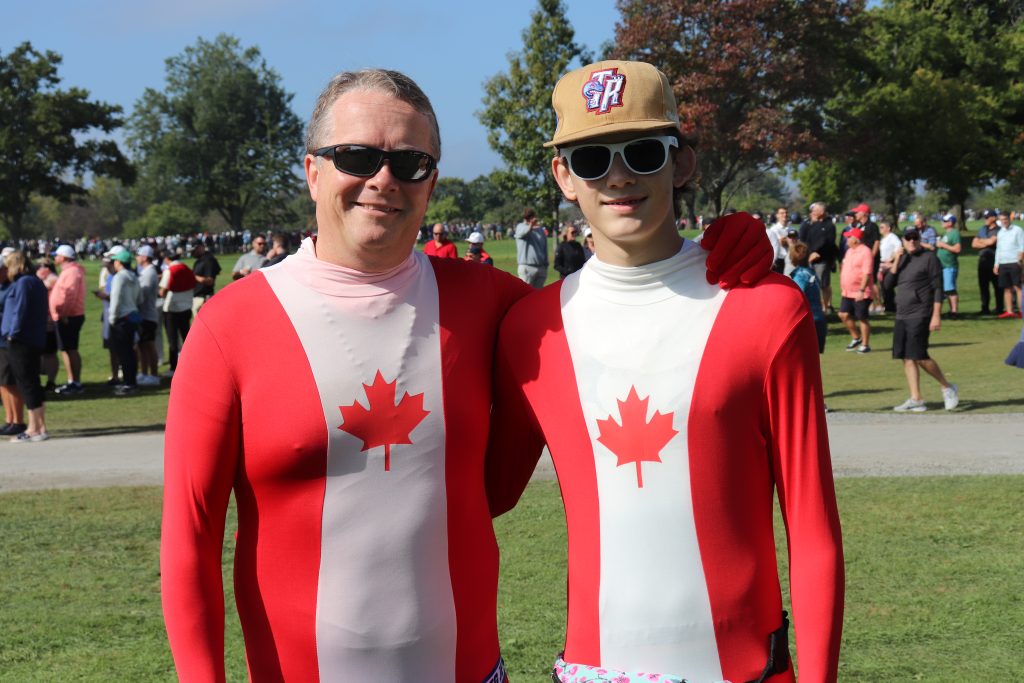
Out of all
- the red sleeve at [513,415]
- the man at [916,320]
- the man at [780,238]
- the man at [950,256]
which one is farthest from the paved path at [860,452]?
the man at [950,256]

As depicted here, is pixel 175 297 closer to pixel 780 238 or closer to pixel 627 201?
pixel 780 238

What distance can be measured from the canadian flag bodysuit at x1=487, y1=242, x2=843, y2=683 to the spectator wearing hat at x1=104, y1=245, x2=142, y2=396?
46.4 feet

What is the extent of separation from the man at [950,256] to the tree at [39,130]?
45.1m

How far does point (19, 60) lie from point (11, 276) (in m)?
49.3

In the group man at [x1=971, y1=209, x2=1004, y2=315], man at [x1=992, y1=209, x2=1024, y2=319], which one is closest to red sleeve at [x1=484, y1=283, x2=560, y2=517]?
man at [x1=992, y1=209, x2=1024, y2=319]

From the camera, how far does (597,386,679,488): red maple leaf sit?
9.10 ft

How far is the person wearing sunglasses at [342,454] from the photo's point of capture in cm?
266

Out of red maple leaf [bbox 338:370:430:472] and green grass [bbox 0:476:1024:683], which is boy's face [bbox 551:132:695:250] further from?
green grass [bbox 0:476:1024:683]

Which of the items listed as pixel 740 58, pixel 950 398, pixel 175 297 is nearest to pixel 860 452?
pixel 950 398

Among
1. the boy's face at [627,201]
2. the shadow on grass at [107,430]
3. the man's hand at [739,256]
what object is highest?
the boy's face at [627,201]

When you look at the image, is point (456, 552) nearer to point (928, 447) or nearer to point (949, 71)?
point (928, 447)

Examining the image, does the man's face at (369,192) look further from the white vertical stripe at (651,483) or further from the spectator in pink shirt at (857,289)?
the spectator in pink shirt at (857,289)

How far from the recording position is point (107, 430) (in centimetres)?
1323

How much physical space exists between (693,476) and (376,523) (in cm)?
74
